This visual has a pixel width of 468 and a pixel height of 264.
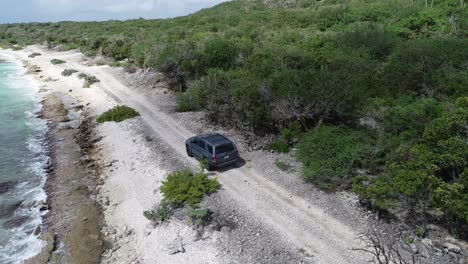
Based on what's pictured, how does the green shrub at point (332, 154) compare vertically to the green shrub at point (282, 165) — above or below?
above

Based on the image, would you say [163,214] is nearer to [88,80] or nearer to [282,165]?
[282,165]

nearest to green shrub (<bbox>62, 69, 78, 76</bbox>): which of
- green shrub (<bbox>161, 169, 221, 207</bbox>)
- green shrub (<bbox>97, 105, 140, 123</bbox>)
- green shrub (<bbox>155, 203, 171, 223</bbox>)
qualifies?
green shrub (<bbox>97, 105, 140, 123</bbox>)

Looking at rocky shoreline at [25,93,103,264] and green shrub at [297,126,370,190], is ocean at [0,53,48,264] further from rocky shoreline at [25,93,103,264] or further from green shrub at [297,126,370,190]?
green shrub at [297,126,370,190]

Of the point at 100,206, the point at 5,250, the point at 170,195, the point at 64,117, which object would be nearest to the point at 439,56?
the point at 170,195

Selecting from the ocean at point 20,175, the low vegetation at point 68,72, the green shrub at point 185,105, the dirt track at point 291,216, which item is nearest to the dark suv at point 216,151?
Result: the dirt track at point 291,216

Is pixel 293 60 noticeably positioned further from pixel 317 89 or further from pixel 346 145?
pixel 346 145

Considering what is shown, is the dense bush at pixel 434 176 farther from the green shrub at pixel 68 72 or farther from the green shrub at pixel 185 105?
the green shrub at pixel 68 72
